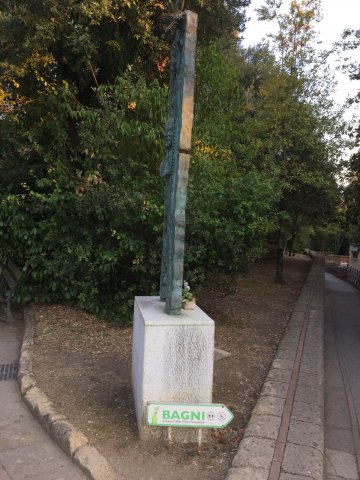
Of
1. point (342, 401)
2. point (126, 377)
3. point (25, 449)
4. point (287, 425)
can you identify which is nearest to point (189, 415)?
point (287, 425)

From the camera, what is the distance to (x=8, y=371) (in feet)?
17.7

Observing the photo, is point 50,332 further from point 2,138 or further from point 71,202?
point 2,138

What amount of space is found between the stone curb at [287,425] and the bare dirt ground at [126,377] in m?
0.15

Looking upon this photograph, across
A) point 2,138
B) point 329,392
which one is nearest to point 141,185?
point 2,138

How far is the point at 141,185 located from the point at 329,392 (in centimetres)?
409

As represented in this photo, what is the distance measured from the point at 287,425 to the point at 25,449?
2209 millimetres

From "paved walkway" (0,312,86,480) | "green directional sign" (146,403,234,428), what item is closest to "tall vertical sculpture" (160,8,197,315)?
"green directional sign" (146,403,234,428)

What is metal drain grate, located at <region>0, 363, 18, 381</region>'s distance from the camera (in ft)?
16.9

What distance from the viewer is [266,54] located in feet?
51.8

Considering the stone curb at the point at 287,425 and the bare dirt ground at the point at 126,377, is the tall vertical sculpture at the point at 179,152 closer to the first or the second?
the bare dirt ground at the point at 126,377

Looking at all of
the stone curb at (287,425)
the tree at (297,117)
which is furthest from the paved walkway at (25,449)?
the tree at (297,117)

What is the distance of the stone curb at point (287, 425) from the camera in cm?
312

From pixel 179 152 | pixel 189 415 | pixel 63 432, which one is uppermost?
pixel 179 152

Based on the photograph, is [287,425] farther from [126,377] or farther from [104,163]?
[104,163]
